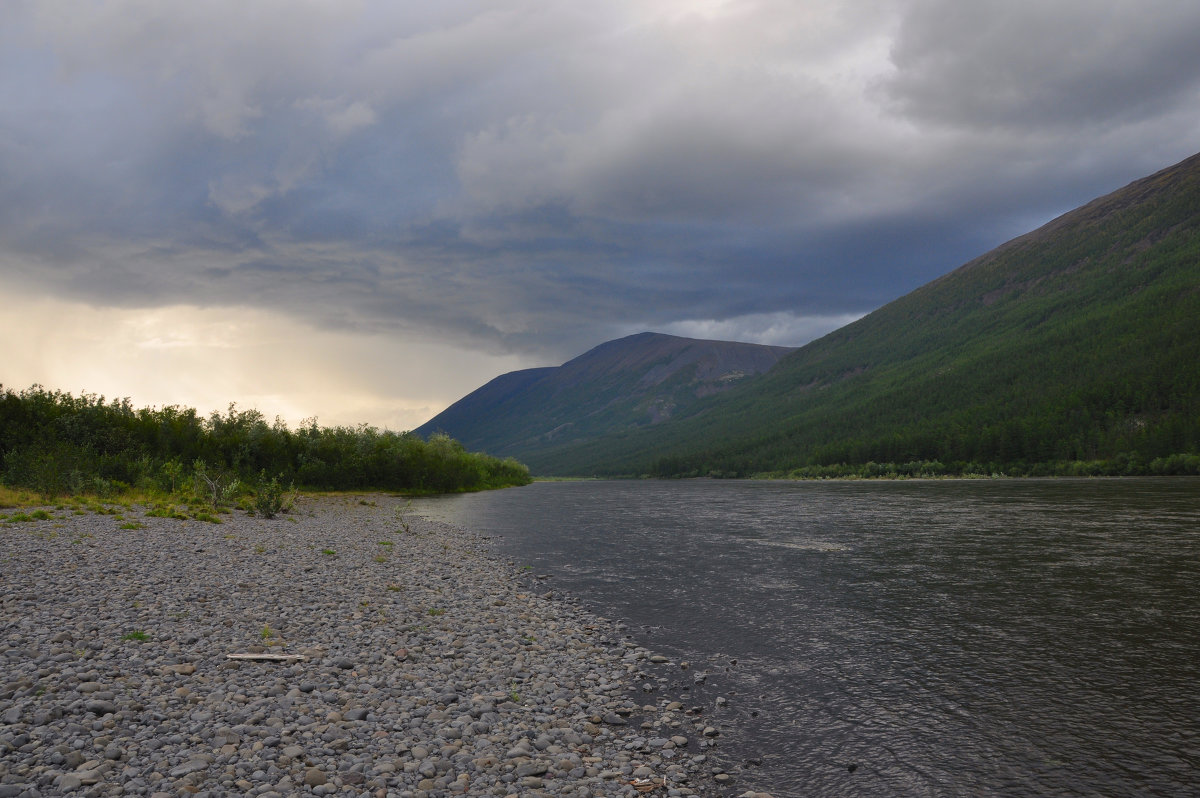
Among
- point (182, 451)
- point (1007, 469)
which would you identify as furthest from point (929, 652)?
point (1007, 469)

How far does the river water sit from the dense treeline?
37.8 metres

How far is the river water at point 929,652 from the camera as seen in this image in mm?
10383

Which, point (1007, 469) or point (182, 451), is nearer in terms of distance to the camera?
point (182, 451)

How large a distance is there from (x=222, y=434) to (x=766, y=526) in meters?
71.2

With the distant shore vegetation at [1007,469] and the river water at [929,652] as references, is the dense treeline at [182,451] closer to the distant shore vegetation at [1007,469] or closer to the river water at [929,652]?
the river water at [929,652]

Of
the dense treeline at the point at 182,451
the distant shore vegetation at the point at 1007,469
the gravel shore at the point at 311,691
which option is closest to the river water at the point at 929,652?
the gravel shore at the point at 311,691

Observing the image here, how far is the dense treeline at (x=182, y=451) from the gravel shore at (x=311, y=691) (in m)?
30.6

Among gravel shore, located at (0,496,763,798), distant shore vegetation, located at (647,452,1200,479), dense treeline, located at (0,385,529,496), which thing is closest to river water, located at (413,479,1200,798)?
gravel shore, located at (0,496,763,798)

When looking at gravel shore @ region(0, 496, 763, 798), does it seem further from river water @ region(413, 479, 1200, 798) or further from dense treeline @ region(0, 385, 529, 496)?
dense treeline @ region(0, 385, 529, 496)

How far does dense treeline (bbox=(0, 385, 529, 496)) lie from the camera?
156 ft

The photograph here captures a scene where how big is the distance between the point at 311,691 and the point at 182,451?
242 feet

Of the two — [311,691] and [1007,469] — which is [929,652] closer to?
[311,691]

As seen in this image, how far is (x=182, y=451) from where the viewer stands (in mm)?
71688

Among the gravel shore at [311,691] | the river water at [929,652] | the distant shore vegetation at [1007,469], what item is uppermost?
the gravel shore at [311,691]
